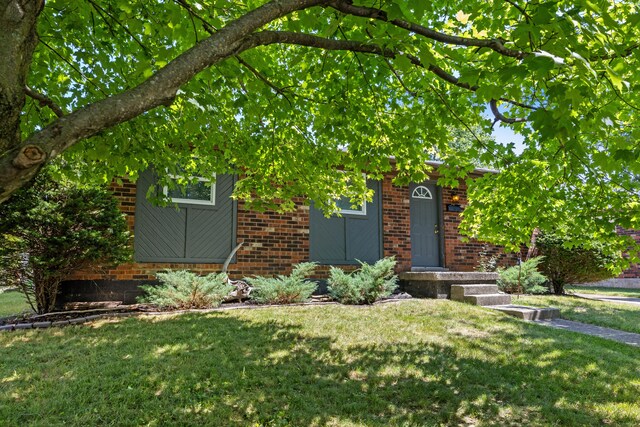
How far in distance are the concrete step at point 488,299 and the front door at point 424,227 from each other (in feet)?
8.79

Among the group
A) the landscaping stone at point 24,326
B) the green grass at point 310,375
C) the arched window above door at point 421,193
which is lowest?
the green grass at point 310,375

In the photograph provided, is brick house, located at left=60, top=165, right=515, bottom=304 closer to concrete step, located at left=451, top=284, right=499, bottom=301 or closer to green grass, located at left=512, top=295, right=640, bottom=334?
concrete step, located at left=451, top=284, right=499, bottom=301

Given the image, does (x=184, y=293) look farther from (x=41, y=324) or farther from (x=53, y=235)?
(x=53, y=235)

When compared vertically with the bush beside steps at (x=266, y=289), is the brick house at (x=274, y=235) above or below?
above

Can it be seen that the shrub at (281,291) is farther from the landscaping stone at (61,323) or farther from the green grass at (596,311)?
the green grass at (596,311)

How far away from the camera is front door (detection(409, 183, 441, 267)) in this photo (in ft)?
34.9

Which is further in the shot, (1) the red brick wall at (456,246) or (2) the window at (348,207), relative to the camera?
(1) the red brick wall at (456,246)

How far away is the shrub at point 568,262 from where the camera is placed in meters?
10.4

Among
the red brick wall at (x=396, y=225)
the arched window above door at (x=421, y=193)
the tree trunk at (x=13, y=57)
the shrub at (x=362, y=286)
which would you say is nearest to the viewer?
the tree trunk at (x=13, y=57)

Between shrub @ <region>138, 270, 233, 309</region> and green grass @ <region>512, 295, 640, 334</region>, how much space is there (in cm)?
585

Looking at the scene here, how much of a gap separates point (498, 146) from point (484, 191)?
0.88m

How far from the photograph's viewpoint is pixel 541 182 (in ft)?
17.4

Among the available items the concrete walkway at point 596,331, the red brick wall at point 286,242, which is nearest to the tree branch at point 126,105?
the red brick wall at point 286,242

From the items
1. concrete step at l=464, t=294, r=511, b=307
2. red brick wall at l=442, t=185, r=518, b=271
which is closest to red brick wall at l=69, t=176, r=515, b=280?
red brick wall at l=442, t=185, r=518, b=271
